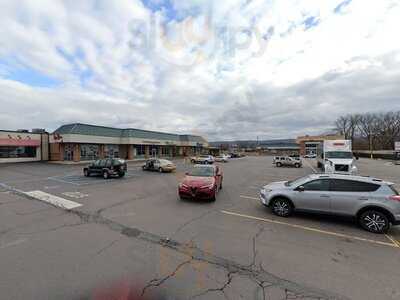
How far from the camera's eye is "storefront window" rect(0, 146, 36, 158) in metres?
31.0

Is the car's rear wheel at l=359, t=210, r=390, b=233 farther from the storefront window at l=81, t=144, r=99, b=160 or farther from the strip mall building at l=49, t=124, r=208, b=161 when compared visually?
the storefront window at l=81, t=144, r=99, b=160

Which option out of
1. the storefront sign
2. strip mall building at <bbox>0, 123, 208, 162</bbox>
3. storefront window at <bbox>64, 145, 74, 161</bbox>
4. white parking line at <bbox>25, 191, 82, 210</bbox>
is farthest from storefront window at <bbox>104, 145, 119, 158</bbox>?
white parking line at <bbox>25, 191, 82, 210</bbox>

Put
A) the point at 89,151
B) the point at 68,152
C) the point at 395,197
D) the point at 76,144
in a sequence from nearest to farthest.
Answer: the point at 395,197 < the point at 76,144 < the point at 68,152 < the point at 89,151

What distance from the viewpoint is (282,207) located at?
7.32 meters

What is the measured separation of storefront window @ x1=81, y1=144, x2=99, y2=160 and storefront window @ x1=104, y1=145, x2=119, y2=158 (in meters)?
1.52

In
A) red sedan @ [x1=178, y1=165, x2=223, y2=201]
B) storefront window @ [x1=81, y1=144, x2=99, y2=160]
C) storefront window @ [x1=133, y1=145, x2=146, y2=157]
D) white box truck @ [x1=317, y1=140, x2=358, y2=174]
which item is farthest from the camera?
storefront window @ [x1=133, y1=145, x2=146, y2=157]

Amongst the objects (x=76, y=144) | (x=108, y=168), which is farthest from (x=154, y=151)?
(x=108, y=168)

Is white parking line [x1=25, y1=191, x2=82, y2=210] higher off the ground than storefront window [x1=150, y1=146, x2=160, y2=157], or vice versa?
storefront window [x1=150, y1=146, x2=160, y2=157]

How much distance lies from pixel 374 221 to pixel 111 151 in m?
39.3

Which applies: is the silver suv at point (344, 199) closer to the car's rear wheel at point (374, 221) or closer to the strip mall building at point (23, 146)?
the car's rear wheel at point (374, 221)

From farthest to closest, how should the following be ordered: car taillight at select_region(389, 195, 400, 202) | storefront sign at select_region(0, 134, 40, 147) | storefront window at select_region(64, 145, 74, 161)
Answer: storefront window at select_region(64, 145, 74, 161)
storefront sign at select_region(0, 134, 40, 147)
car taillight at select_region(389, 195, 400, 202)

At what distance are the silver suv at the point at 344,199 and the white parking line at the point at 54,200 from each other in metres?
7.52

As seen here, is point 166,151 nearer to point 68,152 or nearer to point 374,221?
point 68,152

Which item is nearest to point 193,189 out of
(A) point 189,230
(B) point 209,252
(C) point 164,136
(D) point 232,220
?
(D) point 232,220
